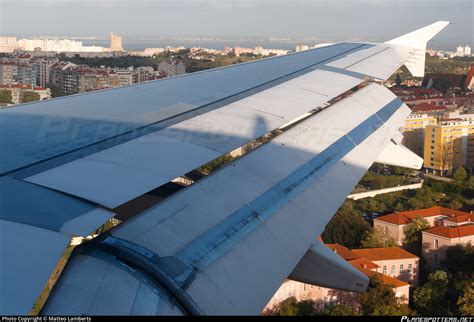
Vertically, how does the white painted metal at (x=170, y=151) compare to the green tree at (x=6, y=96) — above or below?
above

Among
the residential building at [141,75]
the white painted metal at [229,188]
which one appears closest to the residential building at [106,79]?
the residential building at [141,75]

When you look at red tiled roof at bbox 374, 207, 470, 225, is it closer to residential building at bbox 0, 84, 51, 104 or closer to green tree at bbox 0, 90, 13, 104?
residential building at bbox 0, 84, 51, 104

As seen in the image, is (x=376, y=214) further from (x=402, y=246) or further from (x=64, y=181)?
(x=64, y=181)

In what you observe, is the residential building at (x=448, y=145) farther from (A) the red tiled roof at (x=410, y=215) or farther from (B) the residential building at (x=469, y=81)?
(B) the residential building at (x=469, y=81)

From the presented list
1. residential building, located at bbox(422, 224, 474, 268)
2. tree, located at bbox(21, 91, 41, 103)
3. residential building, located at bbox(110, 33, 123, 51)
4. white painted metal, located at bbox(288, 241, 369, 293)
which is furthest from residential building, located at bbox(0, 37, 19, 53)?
white painted metal, located at bbox(288, 241, 369, 293)

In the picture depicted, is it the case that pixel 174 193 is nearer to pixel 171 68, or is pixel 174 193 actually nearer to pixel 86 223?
pixel 86 223

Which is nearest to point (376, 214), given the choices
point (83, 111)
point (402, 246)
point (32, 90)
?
point (402, 246)
